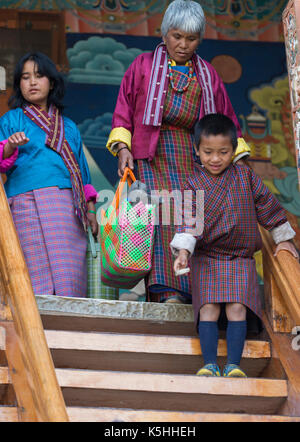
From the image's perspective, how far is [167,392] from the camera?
3969 mm

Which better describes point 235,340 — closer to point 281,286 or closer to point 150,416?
point 281,286

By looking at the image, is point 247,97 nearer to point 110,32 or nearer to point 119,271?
point 110,32

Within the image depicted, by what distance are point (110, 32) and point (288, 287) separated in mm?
3449

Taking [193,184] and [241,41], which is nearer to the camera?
[193,184]

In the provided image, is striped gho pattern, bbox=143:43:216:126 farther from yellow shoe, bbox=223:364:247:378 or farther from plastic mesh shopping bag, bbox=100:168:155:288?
yellow shoe, bbox=223:364:247:378

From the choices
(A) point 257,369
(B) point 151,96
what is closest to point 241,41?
(B) point 151,96

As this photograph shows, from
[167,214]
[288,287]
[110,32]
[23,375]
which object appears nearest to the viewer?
[23,375]

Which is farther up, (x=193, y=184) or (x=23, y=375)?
(x=193, y=184)

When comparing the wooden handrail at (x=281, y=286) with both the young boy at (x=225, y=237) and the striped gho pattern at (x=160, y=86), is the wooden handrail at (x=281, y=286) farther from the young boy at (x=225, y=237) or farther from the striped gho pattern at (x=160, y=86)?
the striped gho pattern at (x=160, y=86)

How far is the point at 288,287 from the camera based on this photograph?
432 cm

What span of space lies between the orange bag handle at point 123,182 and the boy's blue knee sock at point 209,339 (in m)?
0.79

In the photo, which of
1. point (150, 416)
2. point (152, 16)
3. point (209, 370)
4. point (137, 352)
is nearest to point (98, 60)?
point (152, 16)

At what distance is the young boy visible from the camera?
14.2 ft

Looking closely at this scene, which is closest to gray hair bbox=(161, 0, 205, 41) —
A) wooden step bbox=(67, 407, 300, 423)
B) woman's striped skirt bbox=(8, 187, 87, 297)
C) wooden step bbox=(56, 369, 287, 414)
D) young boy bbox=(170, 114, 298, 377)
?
young boy bbox=(170, 114, 298, 377)
